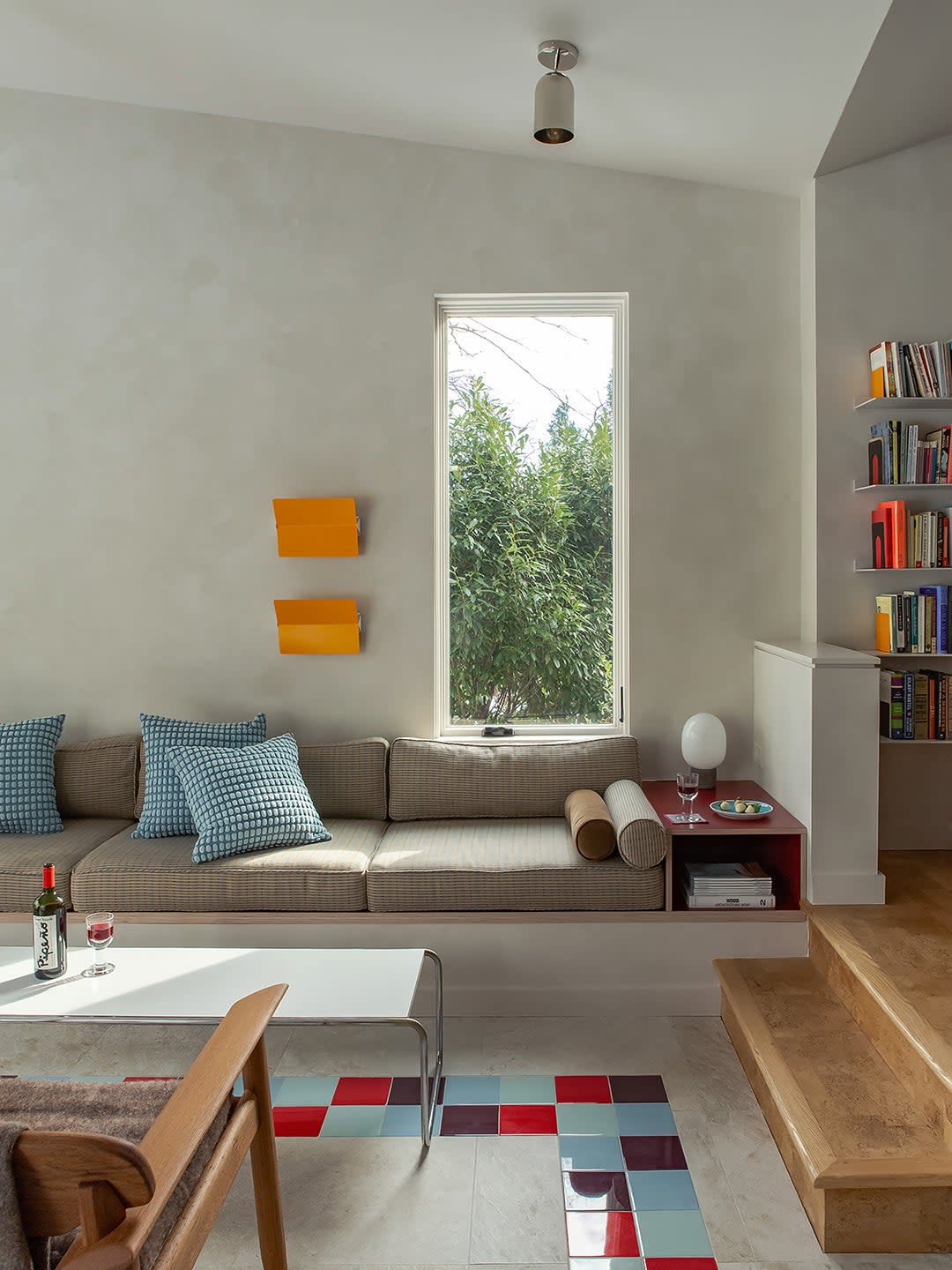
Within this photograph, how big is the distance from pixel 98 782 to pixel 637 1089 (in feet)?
7.73

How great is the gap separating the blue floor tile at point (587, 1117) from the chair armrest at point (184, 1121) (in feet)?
3.23

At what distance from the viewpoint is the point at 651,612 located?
159 inches

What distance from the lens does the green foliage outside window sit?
4.19 m

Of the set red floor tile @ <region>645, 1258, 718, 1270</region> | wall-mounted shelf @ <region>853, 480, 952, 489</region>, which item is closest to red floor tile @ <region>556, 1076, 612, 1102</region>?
Answer: red floor tile @ <region>645, 1258, 718, 1270</region>

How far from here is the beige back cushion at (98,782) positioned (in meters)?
3.91

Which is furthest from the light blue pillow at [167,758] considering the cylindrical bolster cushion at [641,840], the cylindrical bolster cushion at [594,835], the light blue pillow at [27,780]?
the cylindrical bolster cushion at [641,840]

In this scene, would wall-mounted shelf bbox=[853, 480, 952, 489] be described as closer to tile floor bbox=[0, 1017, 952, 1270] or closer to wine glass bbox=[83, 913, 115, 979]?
tile floor bbox=[0, 1017, 952, 1270]

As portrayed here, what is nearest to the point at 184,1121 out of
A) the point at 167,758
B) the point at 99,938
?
the point at 99,938

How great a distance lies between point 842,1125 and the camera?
2305 mm

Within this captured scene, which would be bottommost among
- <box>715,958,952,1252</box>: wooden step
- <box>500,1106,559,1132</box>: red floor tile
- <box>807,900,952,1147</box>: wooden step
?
<box>500,1106,559,1132</box>: red floor tile

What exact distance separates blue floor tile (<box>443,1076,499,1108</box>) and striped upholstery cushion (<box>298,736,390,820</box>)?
1.23 metres

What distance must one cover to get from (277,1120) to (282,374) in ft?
9.10

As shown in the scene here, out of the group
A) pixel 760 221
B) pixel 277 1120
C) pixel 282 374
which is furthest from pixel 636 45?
pixel 277 1120

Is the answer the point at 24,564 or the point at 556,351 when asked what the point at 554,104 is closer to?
the point at 556,351
